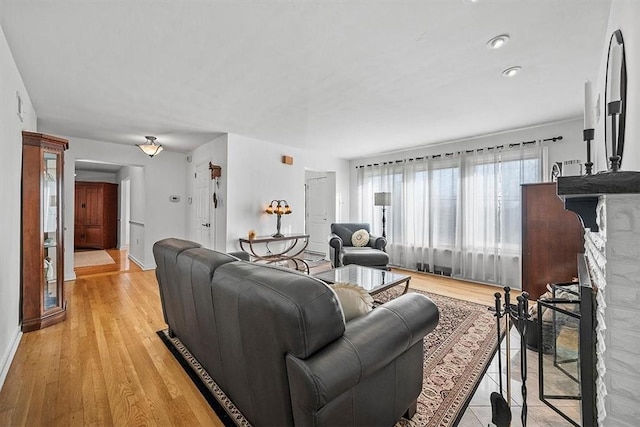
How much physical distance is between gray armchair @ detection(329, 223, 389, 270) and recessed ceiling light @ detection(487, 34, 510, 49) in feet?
9.91

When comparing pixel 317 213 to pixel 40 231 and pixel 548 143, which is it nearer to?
pixel 548 143

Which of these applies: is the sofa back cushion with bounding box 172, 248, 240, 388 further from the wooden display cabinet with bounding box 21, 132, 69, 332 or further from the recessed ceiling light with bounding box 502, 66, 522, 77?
the recessed ceiling light with bounding box 502, 66, 522, 77

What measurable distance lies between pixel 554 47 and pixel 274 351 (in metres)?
2.82

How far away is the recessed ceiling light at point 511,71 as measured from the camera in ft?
8.00

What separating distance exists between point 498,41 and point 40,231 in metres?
4.35

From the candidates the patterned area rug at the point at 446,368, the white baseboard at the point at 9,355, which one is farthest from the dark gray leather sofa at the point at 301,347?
the white baseboard at the point at 9,355

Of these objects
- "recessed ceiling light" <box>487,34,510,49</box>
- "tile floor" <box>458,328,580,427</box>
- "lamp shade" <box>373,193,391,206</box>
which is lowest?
"tile floor" <box>458,328,580,427</box>

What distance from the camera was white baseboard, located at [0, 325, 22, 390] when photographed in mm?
1969

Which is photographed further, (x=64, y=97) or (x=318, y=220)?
(x=318, y=220)

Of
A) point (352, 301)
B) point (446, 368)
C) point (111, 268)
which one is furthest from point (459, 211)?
point (111, 268)

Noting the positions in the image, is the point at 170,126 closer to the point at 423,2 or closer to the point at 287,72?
the point at 287,72

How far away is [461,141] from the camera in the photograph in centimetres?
480

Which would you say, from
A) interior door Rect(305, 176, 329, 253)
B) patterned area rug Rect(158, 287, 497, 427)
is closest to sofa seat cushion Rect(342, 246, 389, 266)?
patterned area rug Rect(158, 287, 497, 427)

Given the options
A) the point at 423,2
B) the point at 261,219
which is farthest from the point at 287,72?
the point at 261,219
